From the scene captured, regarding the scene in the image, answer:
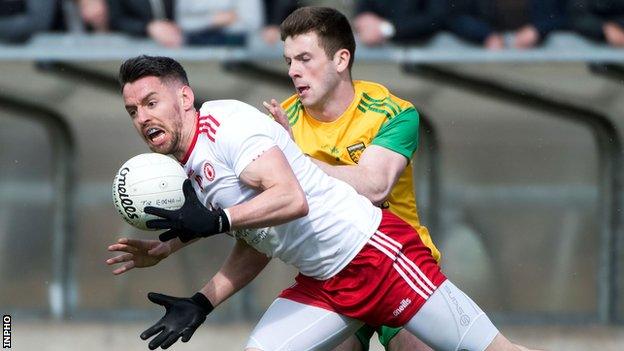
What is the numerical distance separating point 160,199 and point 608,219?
18.6ft

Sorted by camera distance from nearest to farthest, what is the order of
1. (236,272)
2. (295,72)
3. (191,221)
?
(191,221) < (236,272) < (295,72)

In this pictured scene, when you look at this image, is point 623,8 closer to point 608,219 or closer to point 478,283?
point 608,219

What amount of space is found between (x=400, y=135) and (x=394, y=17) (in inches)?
138

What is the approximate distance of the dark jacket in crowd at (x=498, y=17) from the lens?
31.7 feet

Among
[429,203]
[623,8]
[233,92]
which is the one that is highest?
[623,8]

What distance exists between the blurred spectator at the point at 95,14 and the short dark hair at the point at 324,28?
3.79 meters

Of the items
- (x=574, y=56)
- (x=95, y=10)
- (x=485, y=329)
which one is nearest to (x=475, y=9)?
(x=574, y=56)

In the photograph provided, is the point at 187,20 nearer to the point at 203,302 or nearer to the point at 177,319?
the point at 203,302

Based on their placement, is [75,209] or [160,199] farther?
[75,209]

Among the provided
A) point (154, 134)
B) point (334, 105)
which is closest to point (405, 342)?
point (334, 105)

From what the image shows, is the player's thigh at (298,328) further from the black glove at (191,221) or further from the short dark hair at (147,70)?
the short dark hair at (147,70)

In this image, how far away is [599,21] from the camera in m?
9.75

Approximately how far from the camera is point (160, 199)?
529cm

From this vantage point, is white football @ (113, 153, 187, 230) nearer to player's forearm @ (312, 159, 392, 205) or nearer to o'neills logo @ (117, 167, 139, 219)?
o'neills logo @ (117, 167, 139, 219)
